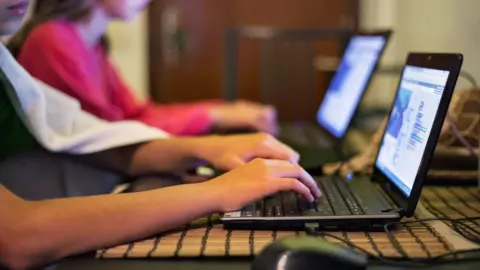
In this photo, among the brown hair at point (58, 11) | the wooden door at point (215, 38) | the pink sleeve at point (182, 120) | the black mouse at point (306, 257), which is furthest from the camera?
the wooden door at point (215, 38)

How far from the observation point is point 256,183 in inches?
34.6

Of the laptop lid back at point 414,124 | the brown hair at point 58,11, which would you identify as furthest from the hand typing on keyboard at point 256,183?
the brown hair at point 58,11

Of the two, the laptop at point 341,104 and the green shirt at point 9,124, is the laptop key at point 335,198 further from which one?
the green shirt at point 9,124

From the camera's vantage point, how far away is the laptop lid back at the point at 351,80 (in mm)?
1480

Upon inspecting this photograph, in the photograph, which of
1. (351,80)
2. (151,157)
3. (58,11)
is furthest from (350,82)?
(58,11)

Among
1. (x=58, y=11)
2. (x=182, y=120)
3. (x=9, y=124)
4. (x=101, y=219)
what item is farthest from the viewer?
(x=182, y=120)

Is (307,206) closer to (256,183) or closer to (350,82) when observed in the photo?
(256,183)

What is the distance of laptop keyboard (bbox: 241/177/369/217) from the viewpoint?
0.90 m

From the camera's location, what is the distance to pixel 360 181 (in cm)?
115

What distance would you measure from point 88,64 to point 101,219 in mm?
751

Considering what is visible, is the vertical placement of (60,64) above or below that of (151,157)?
above

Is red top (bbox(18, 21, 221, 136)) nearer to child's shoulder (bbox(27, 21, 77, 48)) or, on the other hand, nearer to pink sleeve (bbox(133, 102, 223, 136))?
child's shoulder (bbox(27, 21, 77, 48))

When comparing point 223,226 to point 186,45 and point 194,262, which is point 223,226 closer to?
point 194,262

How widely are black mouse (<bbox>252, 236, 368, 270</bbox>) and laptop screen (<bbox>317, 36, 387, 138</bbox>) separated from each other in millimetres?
814
